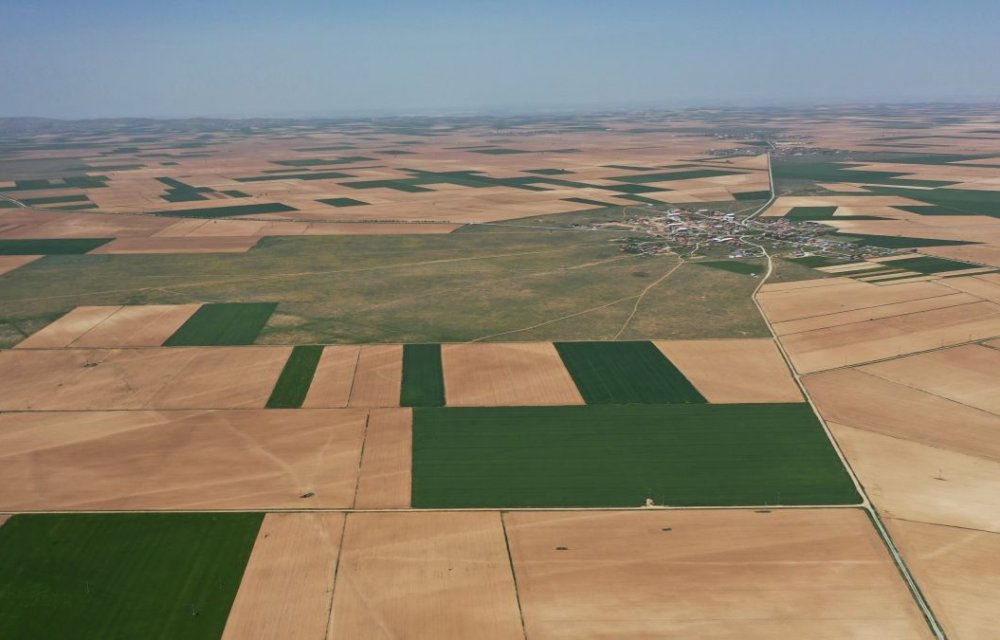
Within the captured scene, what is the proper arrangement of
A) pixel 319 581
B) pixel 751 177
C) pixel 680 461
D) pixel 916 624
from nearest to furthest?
pixel 916 624 → pixel 319 581 → pixel 680 461 → pixel 751 177

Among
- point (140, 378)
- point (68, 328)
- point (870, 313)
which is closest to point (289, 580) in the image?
point (140, 378)

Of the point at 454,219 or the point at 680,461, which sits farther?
the point at 454,219

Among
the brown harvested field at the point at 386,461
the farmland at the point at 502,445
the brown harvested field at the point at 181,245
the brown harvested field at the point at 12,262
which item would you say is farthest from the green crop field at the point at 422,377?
the brown harvested field at the point at 12,262

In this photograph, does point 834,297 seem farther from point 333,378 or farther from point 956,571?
point 333,378

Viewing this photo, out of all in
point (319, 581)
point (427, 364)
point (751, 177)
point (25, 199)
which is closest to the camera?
point (319, 581)

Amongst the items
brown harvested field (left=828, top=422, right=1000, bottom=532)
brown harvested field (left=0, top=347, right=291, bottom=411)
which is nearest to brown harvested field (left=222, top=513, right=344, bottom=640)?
brown harvested field (left=0, top=347, right=291, bottom=411)

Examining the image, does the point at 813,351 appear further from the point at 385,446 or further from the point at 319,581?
the point at 319,581

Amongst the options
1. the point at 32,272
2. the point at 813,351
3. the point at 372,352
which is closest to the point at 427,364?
the point at 372,352
